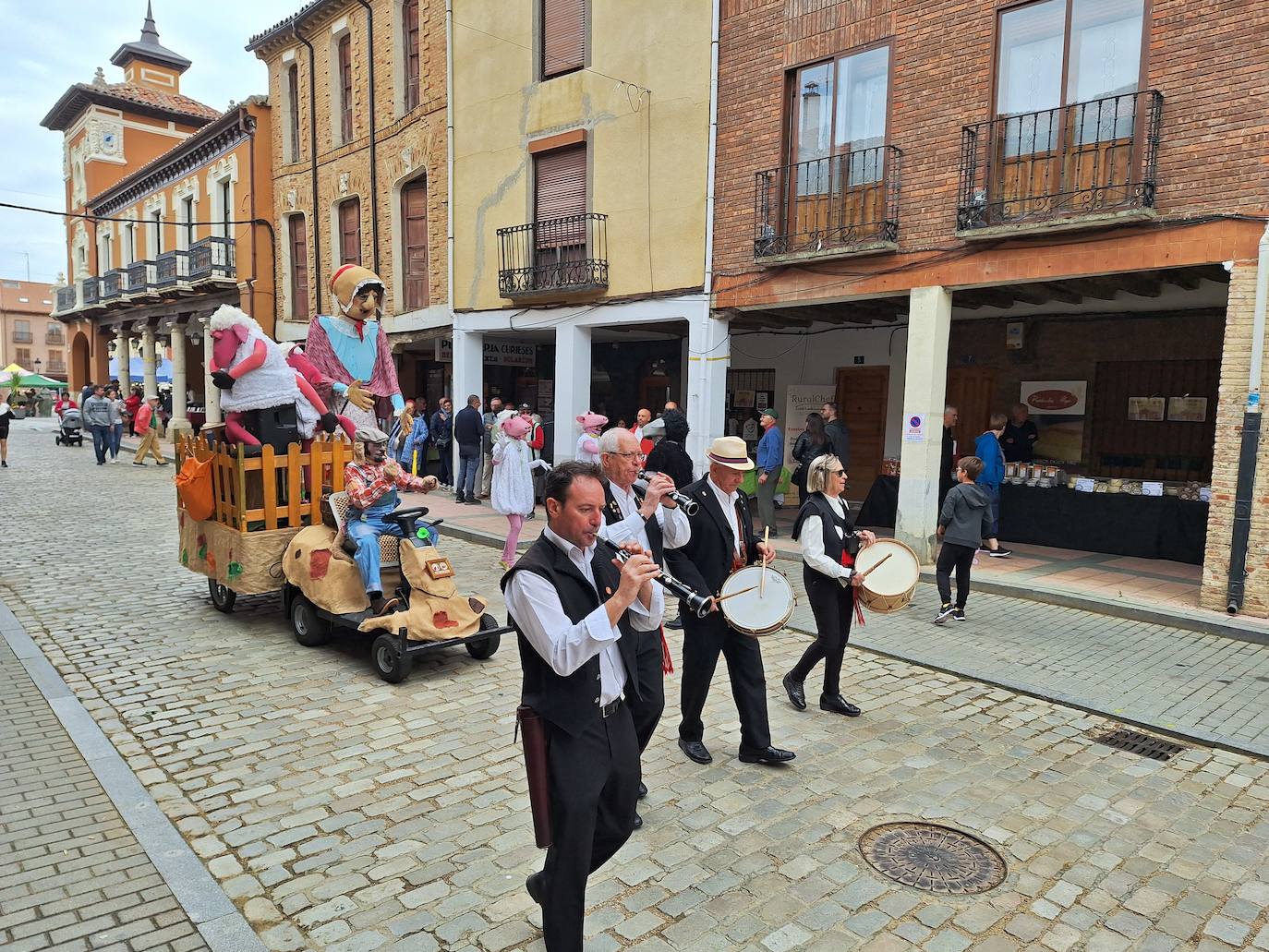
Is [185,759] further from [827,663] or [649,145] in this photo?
[649,145]

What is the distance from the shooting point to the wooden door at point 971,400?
14398 millimetres

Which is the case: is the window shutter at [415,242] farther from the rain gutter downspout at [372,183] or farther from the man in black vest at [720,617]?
the man in black vest at [720,617]

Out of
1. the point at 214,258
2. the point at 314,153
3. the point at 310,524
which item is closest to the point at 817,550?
the point at 310,524

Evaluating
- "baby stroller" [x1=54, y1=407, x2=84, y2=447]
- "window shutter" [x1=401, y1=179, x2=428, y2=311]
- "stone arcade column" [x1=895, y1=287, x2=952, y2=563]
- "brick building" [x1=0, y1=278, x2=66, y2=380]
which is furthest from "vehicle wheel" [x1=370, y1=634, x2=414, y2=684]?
"brick building" [x1=0, y1=278, x2=66, y2=380]

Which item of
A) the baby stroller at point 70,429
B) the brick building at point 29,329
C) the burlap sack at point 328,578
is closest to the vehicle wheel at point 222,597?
the burlap sack at point 328,578

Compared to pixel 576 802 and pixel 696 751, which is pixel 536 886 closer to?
pixel 576 802

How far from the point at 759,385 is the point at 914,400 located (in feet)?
21.9

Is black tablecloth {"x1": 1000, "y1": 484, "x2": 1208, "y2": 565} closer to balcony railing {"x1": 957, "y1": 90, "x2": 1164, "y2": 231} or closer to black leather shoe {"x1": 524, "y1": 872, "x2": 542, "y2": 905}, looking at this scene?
balcony railing {"x1": 957, "y1": 90, "x2": 1164, "y2": 231}

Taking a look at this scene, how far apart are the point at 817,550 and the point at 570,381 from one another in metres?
10.3

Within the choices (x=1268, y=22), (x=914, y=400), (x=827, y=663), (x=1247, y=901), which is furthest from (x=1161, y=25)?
(x=1247, y=901)

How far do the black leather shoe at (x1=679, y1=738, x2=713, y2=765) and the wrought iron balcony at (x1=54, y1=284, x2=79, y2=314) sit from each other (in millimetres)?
41737

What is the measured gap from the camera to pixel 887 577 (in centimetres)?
573

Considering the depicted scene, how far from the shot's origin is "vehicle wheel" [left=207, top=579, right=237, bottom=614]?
26.4 feet

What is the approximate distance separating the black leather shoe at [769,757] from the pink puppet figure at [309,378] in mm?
4335
